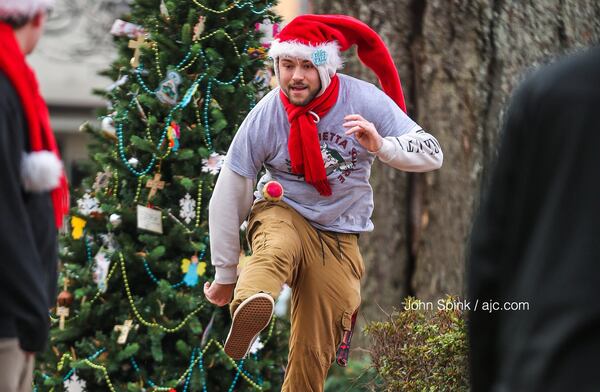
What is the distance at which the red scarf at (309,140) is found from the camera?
5578mm

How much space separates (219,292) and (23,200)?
7.29 ft

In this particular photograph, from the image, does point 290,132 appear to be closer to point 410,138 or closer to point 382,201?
point 410,138

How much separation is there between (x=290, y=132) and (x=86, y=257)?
6.71ft

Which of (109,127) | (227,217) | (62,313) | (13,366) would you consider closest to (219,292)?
(227,217)

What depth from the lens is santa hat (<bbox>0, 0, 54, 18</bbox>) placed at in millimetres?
3920

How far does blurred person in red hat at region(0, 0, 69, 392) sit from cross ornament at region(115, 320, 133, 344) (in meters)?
2.79

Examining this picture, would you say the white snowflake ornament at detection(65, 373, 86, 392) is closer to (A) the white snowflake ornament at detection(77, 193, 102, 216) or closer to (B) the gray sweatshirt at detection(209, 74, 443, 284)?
(A) the white snowflake ornament at detection(77, 193, 102, 216)

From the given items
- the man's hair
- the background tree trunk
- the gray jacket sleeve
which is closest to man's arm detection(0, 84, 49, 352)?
the man's hair

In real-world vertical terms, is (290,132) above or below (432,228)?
above

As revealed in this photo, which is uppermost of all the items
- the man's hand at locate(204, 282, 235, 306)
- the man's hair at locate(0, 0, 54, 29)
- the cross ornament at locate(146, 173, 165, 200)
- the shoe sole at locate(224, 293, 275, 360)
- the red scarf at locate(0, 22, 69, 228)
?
the man's hair at locate(0, 0, 54, 29)

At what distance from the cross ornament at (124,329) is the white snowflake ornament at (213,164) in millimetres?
970

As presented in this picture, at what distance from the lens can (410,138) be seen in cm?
562

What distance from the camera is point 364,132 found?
5375 mm

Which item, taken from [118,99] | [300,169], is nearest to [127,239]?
[118,99]
